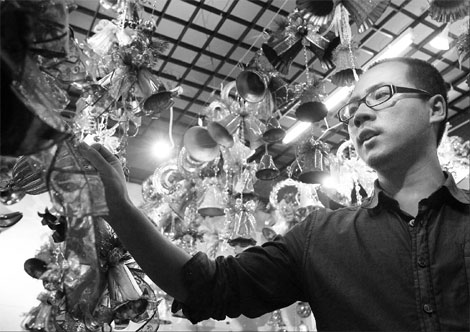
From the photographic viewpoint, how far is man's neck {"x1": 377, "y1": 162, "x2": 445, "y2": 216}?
1.28 metres

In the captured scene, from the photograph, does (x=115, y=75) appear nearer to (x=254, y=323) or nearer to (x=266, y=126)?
(x=266, y=126)

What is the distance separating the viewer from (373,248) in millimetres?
1191

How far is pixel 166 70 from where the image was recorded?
5898 mm

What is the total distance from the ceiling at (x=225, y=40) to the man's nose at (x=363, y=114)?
3.06 m

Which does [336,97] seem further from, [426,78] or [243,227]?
[426,78]

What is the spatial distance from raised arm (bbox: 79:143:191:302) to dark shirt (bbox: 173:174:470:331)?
1.6 inches

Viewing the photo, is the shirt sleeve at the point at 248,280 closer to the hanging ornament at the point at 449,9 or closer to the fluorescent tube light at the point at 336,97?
the hanging ornament at the point at 449,9

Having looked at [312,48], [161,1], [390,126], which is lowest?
[390,126]

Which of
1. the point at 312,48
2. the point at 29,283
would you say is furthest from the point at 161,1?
the point at 29,283

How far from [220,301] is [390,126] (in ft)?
2.30

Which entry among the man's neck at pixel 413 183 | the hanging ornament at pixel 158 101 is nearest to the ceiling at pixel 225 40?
the hanging ornament at pixel 158 101

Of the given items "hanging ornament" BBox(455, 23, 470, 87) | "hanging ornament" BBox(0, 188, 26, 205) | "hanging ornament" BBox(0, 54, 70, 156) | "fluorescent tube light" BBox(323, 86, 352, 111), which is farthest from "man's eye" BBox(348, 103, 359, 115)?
"fluorescent tube light" BBox(323, 86, 352, 111)

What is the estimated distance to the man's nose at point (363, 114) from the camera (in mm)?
1347

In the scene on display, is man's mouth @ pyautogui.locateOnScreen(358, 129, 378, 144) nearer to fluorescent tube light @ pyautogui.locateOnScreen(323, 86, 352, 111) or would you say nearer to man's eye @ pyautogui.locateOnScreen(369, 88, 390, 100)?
man's eye @ pyautogui.locateOnScreen(369, 88, 390, 100)
